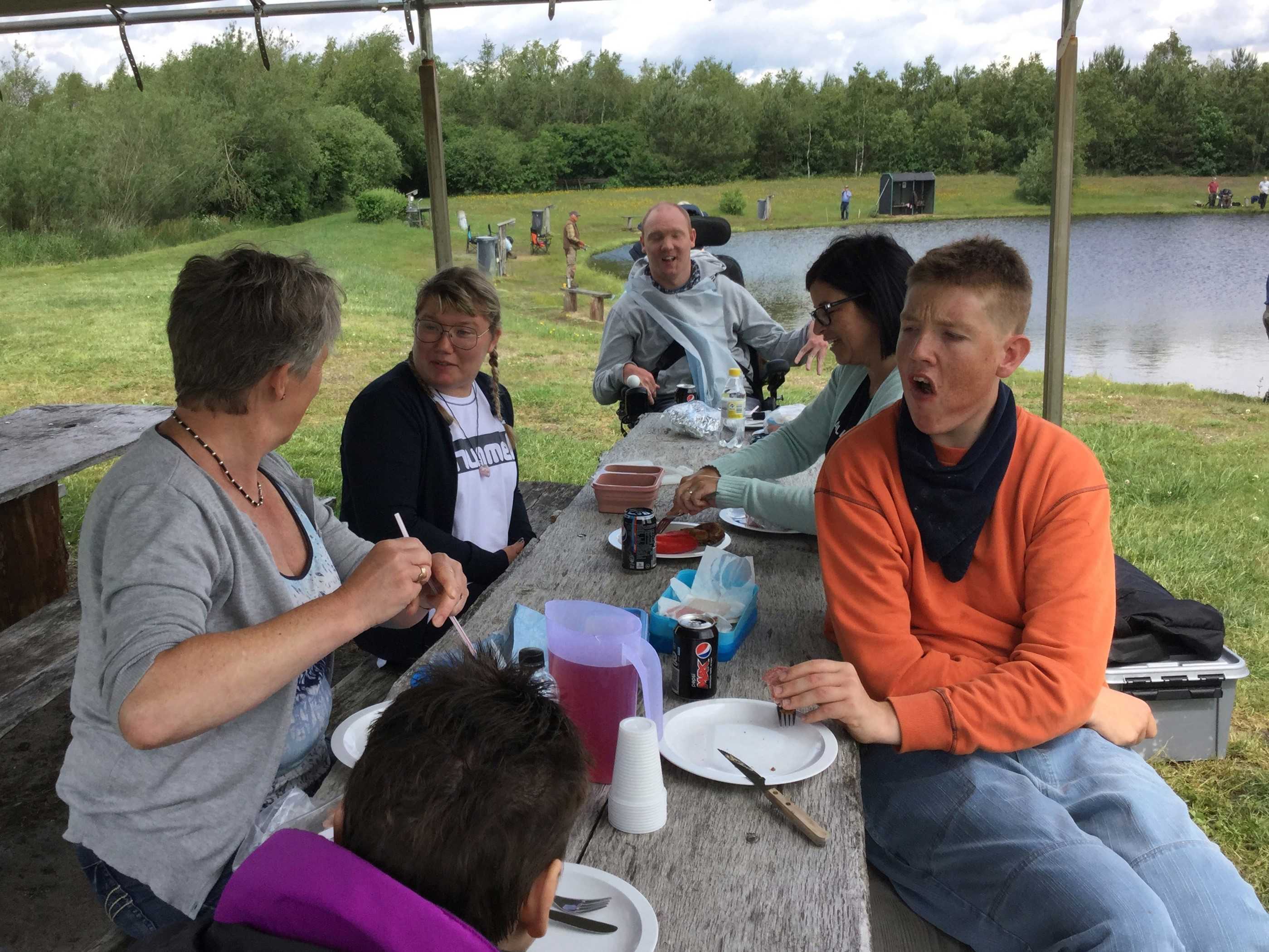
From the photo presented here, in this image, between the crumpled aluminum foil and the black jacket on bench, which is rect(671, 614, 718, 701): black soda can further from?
the crumpled aluminum foil

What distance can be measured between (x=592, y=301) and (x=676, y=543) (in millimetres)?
13174

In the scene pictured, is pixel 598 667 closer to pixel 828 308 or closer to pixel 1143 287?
pixel 828 308

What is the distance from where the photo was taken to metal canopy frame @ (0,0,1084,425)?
3.57 metres

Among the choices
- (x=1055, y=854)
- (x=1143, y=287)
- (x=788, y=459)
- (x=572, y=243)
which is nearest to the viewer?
(x=1055, y=854)

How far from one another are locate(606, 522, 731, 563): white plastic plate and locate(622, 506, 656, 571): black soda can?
0.17 feet

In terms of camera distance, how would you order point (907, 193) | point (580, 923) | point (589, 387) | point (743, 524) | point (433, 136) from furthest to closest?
point (907, 193), point (589, 387), point (433, 136), point (743, 524), point (580, 923)

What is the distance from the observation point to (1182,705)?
2586 millimetres

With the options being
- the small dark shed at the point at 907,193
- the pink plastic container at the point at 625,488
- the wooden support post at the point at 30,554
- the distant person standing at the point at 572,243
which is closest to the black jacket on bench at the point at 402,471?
the pink plastic container at the point at 625,488

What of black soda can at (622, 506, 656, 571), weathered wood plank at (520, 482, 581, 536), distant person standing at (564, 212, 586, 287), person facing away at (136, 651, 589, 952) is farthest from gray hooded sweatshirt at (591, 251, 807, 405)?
distant person standing at (564, 212, 586, 287)

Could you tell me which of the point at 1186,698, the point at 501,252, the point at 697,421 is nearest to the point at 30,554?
the point at 697,421

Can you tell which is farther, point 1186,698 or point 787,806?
point 1186,698

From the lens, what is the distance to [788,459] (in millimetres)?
2926

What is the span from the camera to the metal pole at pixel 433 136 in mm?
3918

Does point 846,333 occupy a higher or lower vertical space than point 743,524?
higher
